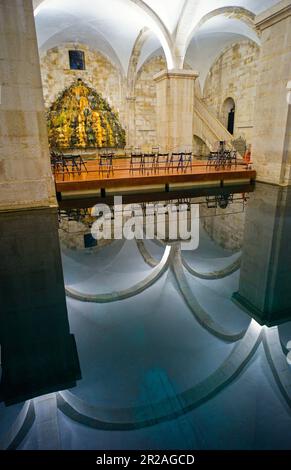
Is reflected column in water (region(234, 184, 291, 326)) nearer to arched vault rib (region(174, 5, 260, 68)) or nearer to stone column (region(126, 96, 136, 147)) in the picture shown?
arched vault rib (region(174, 5, 260, 68))

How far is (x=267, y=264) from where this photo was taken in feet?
12.3

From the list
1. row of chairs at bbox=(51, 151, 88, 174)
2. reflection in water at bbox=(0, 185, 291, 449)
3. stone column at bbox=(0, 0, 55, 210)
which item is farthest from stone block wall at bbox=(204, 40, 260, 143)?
reflection in water at bbox=(0, 185, 291, 449)

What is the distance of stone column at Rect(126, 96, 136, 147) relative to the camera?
636 inches

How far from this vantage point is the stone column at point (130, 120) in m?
16.2

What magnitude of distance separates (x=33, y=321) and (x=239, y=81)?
16.4m

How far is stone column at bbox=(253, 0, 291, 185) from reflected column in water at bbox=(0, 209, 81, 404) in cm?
697

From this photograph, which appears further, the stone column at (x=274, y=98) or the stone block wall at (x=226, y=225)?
the stone column at (x=274, y=98)

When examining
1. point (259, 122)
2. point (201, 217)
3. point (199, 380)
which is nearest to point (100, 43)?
point (259, 122)

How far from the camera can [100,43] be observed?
1444 centimetres

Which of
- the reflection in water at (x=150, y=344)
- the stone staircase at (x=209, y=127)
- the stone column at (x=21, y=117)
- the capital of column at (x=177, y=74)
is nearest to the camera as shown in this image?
the reflection in water at (x=150, y=344)

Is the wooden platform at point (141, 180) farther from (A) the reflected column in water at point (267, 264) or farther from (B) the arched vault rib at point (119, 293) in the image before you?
(B) the arched vault rib at point (119, 293)

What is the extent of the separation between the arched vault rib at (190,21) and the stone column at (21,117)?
6198 millimetres

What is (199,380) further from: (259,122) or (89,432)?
(259,122)

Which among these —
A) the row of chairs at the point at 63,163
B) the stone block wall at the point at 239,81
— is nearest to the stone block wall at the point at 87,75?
the stone block wall at the point at 239,81
